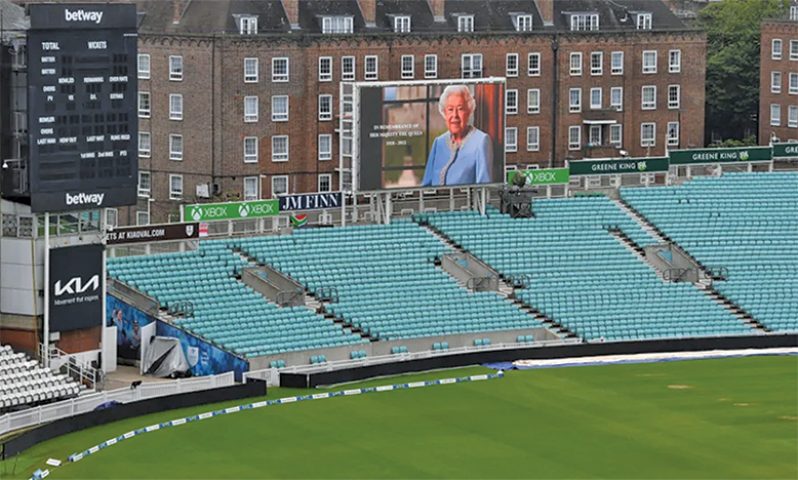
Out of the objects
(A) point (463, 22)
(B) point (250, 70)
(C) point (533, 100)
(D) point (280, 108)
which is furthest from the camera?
(C) point (533, 100)

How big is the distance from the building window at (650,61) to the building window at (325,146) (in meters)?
20.0

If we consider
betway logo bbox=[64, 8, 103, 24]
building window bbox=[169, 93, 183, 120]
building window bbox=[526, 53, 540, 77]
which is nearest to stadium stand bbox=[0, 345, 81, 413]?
betway logo bbox=[64, 8, 103, 24]

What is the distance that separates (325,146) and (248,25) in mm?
7575

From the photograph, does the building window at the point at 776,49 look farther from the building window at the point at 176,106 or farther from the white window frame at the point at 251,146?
the building window at the point at 176,106

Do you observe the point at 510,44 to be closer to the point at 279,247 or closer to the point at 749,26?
the point at 279,247

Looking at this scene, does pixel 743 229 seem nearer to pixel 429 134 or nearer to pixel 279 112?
pixel 429 134

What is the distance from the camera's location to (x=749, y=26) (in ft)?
540

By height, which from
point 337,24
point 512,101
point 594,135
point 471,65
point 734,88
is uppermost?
point 337,24

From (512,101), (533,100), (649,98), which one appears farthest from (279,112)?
(649,98)

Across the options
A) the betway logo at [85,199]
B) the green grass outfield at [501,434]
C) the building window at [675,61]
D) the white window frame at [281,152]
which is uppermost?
the building window at [675,61]

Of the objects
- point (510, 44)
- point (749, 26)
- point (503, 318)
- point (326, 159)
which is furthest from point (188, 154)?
point (749, 26)

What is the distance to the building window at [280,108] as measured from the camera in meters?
118

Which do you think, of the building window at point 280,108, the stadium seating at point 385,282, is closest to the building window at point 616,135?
the building window at point 280,108

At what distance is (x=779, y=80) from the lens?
139 m
